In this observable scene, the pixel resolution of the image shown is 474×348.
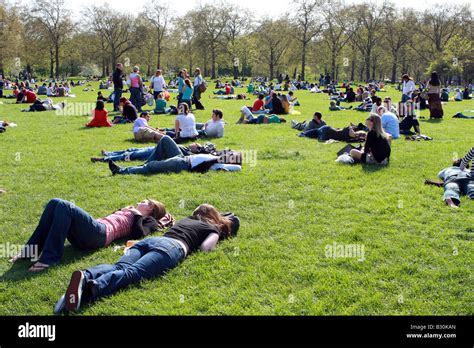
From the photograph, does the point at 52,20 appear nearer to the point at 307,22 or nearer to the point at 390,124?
the point at 307,22

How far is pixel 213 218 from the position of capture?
19.2 feet

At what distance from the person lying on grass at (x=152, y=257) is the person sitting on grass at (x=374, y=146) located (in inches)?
198

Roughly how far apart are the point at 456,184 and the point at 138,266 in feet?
19.4

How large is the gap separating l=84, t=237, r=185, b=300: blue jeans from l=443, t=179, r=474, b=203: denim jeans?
4868 millimetres

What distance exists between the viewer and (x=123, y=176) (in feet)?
30.2

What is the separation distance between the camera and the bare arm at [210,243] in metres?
5.46

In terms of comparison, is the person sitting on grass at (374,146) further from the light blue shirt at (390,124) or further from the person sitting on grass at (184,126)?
the person sitting on grass at (184,126)

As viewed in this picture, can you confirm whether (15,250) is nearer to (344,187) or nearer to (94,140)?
(344,187)

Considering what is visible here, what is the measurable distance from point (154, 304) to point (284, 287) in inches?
53.9

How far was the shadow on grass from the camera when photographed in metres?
4.91

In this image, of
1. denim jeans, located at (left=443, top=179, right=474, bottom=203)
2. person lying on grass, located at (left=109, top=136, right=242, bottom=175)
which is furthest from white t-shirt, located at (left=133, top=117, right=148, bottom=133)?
denim jeans, located at (left=443, top=179, right=474, bottom=203)

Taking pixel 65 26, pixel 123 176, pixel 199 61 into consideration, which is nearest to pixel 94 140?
pixel 123 176

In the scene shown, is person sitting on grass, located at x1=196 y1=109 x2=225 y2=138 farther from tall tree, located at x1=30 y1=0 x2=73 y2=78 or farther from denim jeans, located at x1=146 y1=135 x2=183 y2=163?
tall tree, located at x1=30 y1=0 x2=73 y2=78

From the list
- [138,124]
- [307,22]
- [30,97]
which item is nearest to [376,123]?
[138,124]
